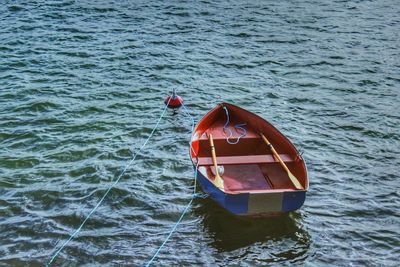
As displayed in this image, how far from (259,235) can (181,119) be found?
229 inches

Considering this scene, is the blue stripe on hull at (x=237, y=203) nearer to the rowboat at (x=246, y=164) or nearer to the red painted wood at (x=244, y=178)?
the rowboat at (x=246, y=164)

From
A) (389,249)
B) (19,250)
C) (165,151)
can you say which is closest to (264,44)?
(165,151)

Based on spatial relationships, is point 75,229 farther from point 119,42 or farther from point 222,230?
point 119,42

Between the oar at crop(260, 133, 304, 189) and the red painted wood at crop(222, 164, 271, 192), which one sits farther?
the red painted wood at crop(222, 164, 271, 192)

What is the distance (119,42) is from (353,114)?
10288mm

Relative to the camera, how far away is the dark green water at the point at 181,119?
431 inches

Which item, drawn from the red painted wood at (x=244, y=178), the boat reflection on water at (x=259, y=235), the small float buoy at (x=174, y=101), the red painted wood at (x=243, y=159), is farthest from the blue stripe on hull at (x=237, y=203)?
the small float buoy at (x=174, y=101)

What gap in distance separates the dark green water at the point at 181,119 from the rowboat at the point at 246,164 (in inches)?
27.7

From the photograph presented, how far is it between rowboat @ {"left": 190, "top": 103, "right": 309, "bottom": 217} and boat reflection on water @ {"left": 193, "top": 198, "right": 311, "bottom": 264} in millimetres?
443

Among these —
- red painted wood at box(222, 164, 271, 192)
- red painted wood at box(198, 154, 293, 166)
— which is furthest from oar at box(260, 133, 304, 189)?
red painted wood at box(222, 164, 271, 192)

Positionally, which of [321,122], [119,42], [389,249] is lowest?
[389,249]

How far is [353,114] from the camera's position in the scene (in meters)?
16.3

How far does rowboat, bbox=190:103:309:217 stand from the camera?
35.3 feet

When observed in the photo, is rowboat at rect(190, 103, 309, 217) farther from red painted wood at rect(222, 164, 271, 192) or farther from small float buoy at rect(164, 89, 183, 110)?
small float buoy at rect(164, 89, 183, 110)
